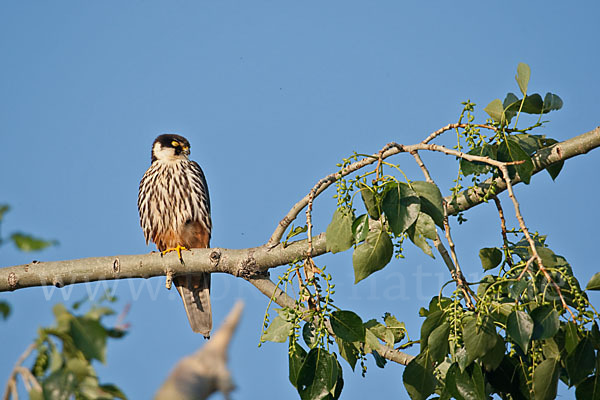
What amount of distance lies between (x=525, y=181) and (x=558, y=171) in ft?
2.05

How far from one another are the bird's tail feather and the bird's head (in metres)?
1.28

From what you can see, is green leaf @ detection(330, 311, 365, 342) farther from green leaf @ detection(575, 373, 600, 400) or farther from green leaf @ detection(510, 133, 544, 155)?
green leaf @ detection(510, 133, 544, 155)

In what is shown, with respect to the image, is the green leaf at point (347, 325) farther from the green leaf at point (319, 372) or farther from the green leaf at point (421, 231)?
the green leaf at point (421, 231)

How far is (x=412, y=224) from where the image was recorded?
8.00 ft

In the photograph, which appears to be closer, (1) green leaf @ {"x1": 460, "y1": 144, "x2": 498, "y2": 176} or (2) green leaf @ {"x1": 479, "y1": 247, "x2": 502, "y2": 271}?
(1) green leaf @ {"x1": 460, "y1": 144, "x2": 498, "y2": 176}

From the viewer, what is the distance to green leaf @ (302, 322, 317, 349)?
2613 millimetres

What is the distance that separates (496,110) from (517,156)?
0.23m

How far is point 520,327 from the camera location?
88.9 inches

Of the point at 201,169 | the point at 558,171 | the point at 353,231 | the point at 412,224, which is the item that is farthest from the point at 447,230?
the point at 201,169

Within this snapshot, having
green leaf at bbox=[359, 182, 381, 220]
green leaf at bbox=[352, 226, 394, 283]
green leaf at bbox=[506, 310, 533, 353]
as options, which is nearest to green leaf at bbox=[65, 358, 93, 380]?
green leaf at bbox=[352, 226, 394, 283]

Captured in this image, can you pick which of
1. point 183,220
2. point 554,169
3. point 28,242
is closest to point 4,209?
point 28,242

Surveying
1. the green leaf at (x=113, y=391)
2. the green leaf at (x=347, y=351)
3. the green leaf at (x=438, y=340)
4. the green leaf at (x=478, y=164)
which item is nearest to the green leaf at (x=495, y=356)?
the green leaf at (x=438, y=340)

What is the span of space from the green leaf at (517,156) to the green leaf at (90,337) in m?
1.93

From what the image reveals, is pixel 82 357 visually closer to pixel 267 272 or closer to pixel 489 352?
pixel 489 352
